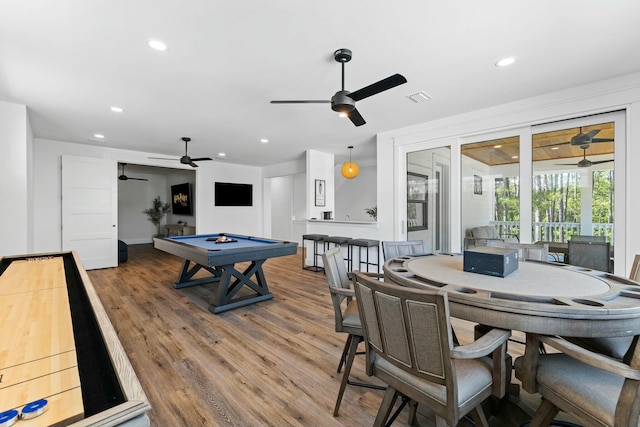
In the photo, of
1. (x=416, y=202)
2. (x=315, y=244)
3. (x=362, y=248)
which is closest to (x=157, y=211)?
(x=315, y=244)

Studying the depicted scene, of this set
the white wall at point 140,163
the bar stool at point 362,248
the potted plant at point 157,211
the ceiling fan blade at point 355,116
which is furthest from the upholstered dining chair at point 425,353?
the potted plant at point 157,211

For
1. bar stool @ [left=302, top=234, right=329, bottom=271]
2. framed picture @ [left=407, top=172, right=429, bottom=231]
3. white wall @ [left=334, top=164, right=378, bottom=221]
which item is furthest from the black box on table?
white wall @ [left=334, top=164, right=378, bottom=221]

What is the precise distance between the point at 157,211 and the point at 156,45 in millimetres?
8959

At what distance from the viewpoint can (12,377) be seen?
80 centimetres

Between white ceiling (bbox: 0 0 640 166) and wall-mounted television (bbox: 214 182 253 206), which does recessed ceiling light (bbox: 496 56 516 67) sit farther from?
wall-mounted television (bbox: 214 182 253 206)

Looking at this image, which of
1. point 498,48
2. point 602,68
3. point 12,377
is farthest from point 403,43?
point 12,377

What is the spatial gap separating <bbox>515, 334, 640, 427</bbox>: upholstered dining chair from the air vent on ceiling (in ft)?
9.17

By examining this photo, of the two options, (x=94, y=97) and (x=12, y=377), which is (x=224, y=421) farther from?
(x=94, y=97)

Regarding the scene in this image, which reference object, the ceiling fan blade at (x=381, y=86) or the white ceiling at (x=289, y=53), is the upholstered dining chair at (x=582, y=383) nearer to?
the ceiling fan blade at (x=381, y=86)

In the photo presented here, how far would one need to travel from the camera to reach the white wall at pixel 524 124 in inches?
113

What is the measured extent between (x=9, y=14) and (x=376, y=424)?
3447 mm

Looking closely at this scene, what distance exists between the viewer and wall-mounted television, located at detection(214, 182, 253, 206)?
25.8ft

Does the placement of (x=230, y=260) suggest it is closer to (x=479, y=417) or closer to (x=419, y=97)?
(x=479, y=417)

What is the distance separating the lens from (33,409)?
643 millimetres
